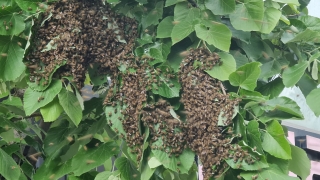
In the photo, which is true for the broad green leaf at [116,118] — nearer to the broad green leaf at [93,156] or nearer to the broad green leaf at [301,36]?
the broad green leaf at [93,156]

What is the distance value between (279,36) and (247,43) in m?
0.08

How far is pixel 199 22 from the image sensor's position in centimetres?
84

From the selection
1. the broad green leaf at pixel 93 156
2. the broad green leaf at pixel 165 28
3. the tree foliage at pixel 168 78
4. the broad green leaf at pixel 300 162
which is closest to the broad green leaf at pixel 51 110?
the tree foliage at pixel 168 78

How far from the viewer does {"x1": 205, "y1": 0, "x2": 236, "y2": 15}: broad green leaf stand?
2.78 feet

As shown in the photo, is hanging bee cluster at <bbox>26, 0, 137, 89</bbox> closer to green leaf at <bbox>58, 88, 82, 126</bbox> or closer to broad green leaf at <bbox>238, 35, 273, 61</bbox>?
green leaf at <bbox>58, 88, 82, 126</bbox>

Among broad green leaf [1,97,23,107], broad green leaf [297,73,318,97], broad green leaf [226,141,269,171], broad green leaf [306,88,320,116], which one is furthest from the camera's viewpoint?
broad green leaf [1,97,23,107]

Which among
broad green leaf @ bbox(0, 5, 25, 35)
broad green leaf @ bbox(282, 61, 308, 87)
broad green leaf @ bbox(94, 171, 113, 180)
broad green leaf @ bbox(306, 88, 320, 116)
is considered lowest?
broad green leaf @ bbox(94, 171, 113, 180)

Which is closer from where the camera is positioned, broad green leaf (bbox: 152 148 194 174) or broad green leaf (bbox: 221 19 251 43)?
broad green leaf (bbox: 152 148 194 174)

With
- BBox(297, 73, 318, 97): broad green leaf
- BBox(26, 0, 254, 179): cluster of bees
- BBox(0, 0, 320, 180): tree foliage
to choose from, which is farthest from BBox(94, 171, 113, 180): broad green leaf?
BBox(297, 73, 318, 97): broad green leaf

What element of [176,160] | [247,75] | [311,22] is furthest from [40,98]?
[311,22]

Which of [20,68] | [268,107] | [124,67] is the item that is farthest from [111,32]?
[268,107]

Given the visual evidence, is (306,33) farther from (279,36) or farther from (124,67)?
(124,67)

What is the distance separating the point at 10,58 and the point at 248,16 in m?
0.46

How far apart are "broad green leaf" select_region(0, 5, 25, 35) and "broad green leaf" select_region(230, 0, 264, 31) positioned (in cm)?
40
